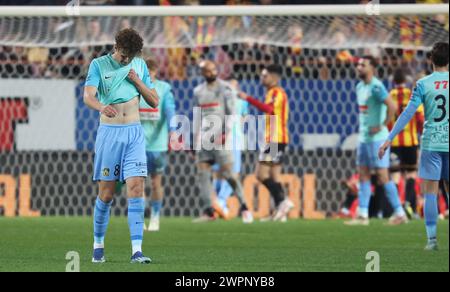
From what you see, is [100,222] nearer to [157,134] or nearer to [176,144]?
[157,134]

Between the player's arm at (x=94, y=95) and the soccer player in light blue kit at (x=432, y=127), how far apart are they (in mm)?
2951

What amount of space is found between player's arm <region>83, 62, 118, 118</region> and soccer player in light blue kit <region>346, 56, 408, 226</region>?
6.56 metres

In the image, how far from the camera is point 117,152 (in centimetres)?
935

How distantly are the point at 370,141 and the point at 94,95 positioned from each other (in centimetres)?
677

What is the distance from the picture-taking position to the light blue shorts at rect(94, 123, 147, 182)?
9.33 metres

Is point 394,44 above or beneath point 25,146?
above

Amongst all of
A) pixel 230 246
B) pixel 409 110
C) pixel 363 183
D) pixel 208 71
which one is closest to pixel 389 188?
pixel 363 183

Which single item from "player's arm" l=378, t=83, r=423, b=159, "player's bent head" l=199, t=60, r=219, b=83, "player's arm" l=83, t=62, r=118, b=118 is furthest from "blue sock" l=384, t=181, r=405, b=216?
"player's arm" l=83, t=62, r=118, b=118

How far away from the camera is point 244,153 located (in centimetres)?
1725

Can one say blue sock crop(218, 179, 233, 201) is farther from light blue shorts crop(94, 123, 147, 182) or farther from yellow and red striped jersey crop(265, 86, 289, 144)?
light blue shorts crop(94, 123, 147, 182)

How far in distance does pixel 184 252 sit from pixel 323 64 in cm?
759
